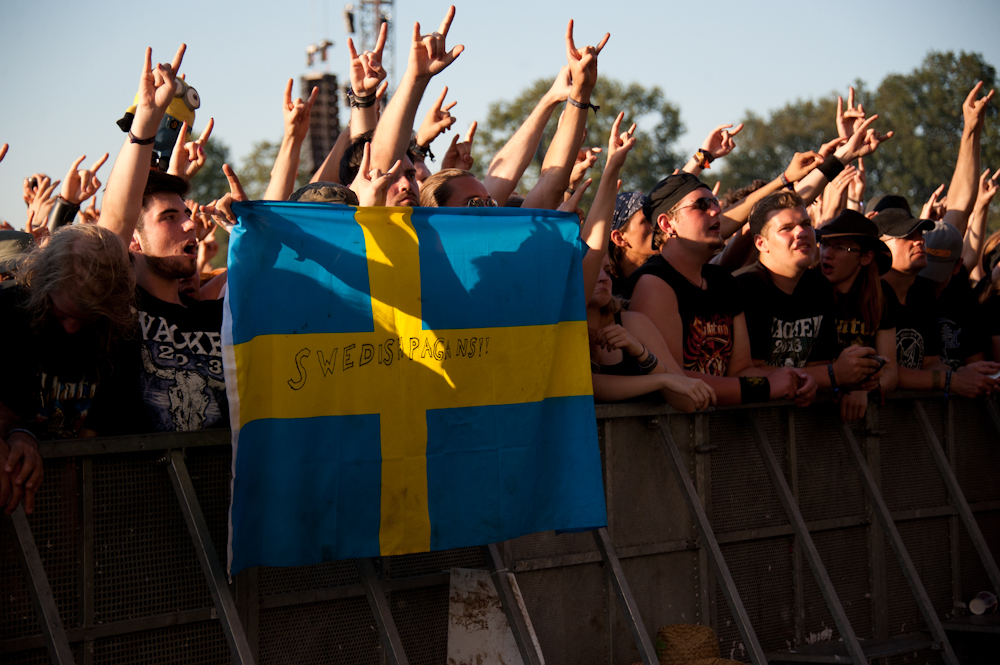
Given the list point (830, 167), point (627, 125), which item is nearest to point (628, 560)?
point (830, 167)

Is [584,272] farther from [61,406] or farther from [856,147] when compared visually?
[856,147]

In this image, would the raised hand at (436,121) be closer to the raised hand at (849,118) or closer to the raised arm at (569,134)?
the raised arm at (569,134)

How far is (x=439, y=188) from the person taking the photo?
4.68m

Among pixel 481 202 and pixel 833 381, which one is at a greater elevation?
pixel 481 202

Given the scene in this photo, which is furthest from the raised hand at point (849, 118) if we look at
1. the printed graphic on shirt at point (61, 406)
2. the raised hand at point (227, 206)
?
the printed graphic on shirt at point (61, 406)

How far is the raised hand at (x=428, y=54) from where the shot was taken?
15.3 feet

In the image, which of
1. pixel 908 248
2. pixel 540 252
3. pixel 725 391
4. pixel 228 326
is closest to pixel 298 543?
pixel 228 326

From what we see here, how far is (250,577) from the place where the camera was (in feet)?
11.0

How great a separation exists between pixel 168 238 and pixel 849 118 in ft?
16.4

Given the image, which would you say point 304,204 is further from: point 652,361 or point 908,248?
point 908,248

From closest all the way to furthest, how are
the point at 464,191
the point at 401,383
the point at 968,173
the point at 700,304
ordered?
the point at 401,383 → the point at 464,191 → the point at 700,304 → the point at 968,173

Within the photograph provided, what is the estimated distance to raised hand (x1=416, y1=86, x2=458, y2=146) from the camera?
5598 millimetres

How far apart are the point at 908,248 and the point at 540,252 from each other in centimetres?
346

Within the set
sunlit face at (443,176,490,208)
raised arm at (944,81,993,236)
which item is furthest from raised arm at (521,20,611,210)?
raised arm at (944,81,993,236)
